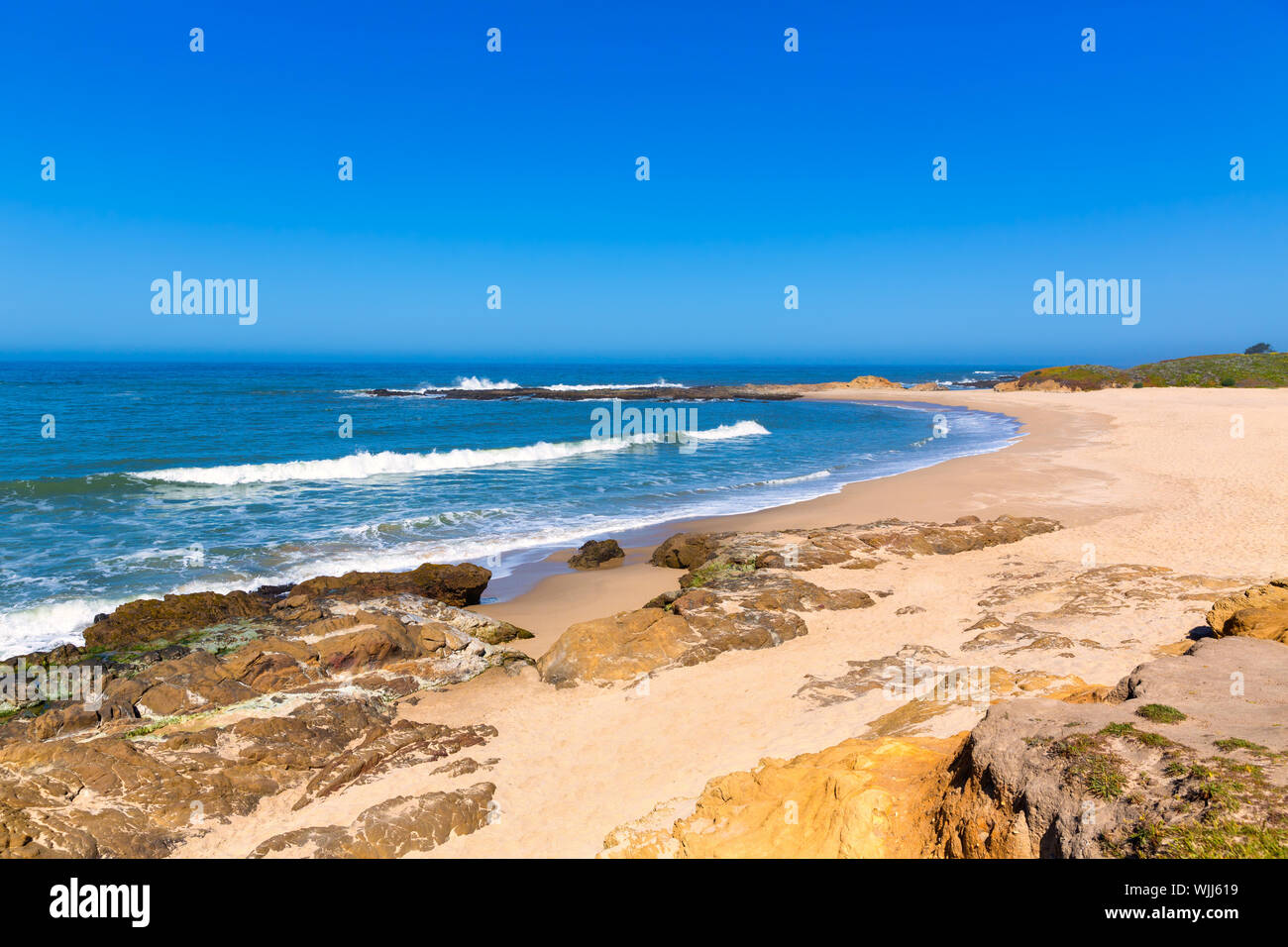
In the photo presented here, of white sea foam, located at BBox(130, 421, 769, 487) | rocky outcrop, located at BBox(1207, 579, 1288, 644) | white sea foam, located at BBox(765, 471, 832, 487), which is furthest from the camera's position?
white sea foam, located at BBox(765, 471, 832, 487)

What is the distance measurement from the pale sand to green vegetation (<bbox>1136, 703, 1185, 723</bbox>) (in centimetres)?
160

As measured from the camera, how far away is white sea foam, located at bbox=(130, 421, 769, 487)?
2346 cm

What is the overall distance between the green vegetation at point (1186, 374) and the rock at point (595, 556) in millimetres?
64540

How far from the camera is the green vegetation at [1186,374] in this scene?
5834 centimetres

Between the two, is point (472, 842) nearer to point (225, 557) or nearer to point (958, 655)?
point (958, 655)

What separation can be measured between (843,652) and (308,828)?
6.12 meters

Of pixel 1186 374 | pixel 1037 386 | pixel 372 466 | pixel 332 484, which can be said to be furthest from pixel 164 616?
pixel 1186 374

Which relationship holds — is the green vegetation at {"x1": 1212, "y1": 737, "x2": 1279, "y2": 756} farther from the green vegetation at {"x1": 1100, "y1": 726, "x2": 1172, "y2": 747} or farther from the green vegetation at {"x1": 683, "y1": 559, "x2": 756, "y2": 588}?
the green vegetation at {"x1": 683, "y1": 559, "x2": 756, "y2": 588}

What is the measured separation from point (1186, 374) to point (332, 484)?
72.7 m

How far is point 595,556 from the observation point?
545 inches

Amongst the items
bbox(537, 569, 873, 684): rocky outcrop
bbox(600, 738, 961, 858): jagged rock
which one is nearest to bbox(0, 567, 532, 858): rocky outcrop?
bbox(537, 569, 873, 684): rocky outcrop

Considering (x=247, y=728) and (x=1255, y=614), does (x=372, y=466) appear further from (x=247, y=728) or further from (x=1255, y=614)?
(x=1255, y=614)
